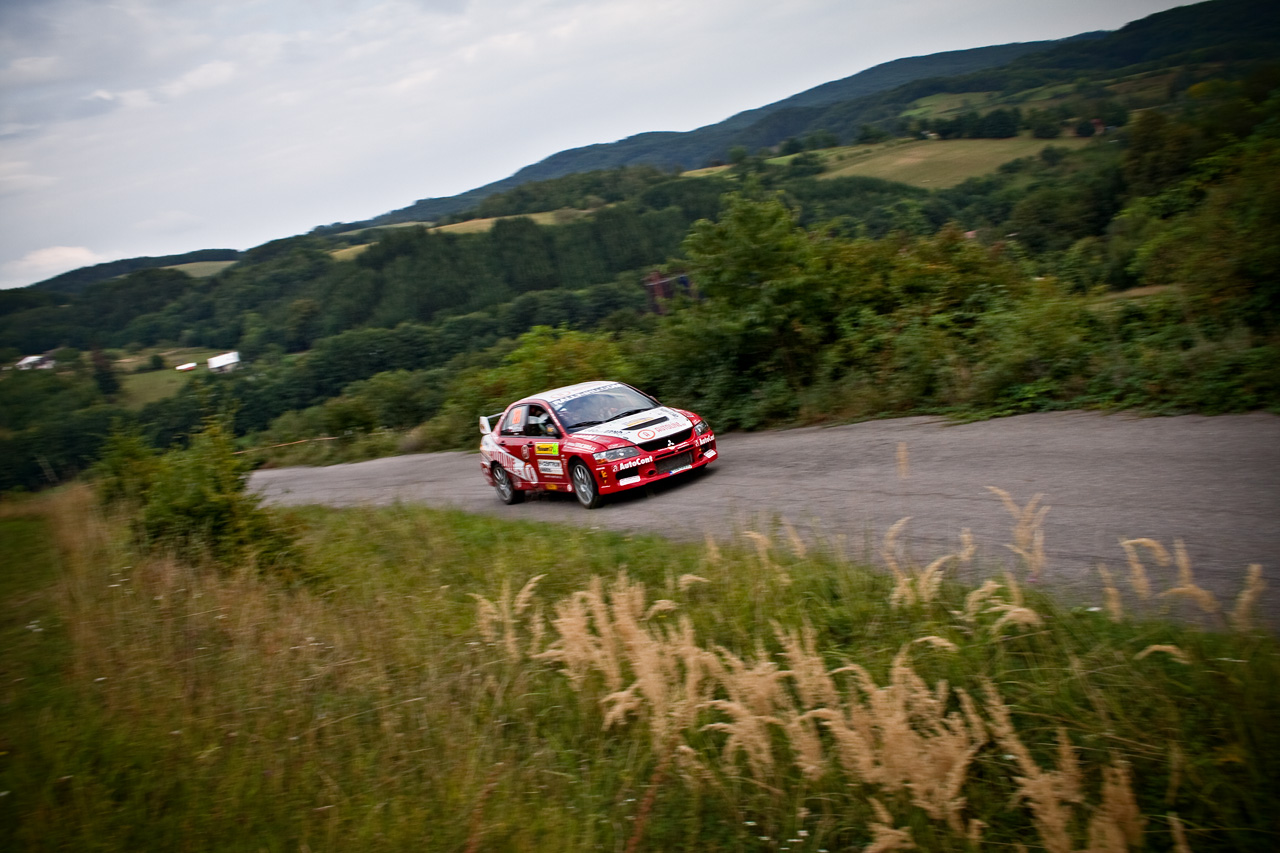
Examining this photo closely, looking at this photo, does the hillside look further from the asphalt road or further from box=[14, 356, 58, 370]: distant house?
the asphalt road

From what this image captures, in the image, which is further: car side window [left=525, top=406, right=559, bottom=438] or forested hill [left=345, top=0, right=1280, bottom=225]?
forested hill [left=345, top=0, right=1280, bottom=225]

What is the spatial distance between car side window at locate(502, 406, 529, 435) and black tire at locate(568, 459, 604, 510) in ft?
5.41

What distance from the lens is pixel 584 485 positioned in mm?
12094

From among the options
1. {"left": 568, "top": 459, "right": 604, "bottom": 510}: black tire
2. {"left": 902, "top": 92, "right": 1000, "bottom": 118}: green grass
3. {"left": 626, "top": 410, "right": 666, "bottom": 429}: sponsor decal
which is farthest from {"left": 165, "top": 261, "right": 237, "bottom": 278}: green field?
{"left": 626, "top": 410, "right": 666, "bottom": 429}: sponsor decal

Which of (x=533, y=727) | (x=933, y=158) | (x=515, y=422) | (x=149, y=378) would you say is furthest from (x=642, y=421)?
(x=933, y=158)

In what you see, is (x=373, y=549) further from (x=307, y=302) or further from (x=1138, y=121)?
(x=307, y=302)

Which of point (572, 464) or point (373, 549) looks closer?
point (373, 549)

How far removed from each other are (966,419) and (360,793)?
32.0 feet

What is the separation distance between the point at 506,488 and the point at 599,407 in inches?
102

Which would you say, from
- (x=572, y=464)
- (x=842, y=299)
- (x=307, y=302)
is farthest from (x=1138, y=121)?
(x=307, y=302)

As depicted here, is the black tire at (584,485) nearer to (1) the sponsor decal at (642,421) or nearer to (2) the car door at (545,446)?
(2) the car door at (545,446)

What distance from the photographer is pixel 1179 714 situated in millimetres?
3654

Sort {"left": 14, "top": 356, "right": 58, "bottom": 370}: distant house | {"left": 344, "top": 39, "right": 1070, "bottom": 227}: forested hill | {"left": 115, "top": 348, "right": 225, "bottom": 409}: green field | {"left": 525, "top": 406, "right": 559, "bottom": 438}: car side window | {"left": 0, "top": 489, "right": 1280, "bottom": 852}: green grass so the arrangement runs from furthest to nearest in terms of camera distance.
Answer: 1. {"left": 344, "top": 39, "right": 1070, "bottom": 227}: forested hill
2. {"left": 14, "top": 356, "right": 58, "bottom": 370}: distant house
3. {"left": 115, "top": 348, "right": 225, "bottom": 409}: green field
4. {"left": 525, "top": 406, "right": 559, "bottom": 438}: car side window
5. {"left": 0, "top": 489, "right": 1280, "bottom": 852}: green grass

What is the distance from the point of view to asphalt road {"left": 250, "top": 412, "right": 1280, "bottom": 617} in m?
5.68
